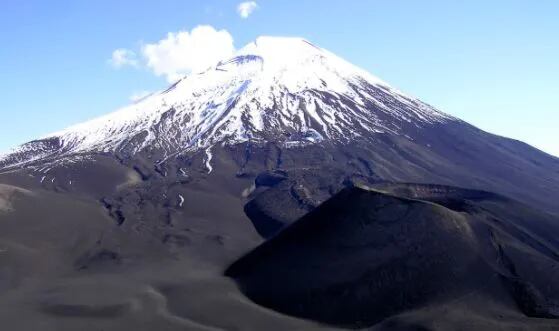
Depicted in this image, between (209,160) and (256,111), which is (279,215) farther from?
(256,111)

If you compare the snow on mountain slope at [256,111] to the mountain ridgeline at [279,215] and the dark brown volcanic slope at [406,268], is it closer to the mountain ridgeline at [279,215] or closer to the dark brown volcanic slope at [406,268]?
the mountain ridgeline at [279,215]

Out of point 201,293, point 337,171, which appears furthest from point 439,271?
point 337,171

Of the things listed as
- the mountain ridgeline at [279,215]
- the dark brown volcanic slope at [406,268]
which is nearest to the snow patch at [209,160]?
the mountain ridgeline at [279,215]

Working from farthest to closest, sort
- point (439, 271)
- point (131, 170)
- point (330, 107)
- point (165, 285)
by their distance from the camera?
point (330, 107) → point (131, 170) → point (165, 285) → point (439, 271)

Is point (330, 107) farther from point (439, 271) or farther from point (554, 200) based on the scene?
point (439, 271)

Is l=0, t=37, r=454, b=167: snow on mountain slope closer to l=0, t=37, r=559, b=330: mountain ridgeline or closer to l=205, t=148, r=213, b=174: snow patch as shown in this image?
l=0, t=37, r=559, b=330: mountain ridgeline

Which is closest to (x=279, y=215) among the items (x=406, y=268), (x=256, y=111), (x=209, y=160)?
(x=209, y=160)

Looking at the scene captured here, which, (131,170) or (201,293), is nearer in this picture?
(201,293)
